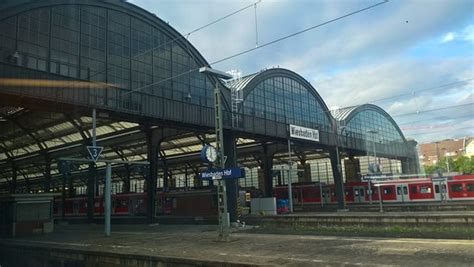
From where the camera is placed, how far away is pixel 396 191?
152 feet

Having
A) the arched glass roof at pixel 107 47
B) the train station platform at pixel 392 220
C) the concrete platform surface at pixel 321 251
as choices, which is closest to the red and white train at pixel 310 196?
the train station platform at pixel 392 220

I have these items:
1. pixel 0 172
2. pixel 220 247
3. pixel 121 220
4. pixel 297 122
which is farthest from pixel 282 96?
pixel 0 172

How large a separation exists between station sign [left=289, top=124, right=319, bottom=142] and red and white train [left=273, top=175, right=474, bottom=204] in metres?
8.44

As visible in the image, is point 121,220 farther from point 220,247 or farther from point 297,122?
point 220,247

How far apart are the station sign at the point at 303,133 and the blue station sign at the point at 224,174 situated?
22393mm

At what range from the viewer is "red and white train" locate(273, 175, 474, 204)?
4184 centimetres

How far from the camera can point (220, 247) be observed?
16.3 meters

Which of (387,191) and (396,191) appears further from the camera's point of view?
(387,191)

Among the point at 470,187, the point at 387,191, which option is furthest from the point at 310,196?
the point at 470,187

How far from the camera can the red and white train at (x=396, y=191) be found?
4184 cm

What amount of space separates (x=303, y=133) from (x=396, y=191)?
13694 mm

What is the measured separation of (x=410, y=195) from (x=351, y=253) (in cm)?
3601

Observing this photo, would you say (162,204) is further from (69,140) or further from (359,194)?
(359,194)

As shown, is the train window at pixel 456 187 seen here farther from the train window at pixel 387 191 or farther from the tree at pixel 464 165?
the tree at pixel 464 165
